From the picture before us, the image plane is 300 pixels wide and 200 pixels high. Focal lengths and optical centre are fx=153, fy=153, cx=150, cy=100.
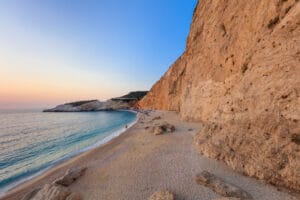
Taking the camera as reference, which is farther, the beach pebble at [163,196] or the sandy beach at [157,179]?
the sandy beach at [157,179]

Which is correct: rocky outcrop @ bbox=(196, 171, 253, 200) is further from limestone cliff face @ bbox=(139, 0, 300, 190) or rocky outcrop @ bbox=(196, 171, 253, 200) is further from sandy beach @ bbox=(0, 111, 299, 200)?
limestone cliff face @ bbox=(139, 0, 300, 190)

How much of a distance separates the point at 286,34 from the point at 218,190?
18.2 ft

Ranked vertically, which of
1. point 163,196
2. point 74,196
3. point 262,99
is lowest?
point 74,196

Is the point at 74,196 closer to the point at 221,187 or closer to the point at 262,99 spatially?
the point at 221,187

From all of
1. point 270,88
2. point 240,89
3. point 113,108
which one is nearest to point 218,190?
point 270,88

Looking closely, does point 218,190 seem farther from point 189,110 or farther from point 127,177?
point 189,110

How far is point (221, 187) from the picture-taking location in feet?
14.4

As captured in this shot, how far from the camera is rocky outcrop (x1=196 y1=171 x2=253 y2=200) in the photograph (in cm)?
407

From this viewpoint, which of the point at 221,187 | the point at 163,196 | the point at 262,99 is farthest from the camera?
the point at 262,99

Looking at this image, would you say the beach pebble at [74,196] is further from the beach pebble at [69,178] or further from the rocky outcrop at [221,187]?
the rocky outcrop at [221,187]

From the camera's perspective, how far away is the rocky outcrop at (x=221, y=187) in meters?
4.07

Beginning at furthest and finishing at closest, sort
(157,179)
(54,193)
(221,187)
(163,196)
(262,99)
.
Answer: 1. (157,179)
2. (262,99)
3. (54,193)
4. (221,187)
5. (163,196)

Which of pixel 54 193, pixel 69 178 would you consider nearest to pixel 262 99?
pixel 54 193

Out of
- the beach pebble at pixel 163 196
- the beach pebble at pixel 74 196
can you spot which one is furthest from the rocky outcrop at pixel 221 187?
the beach pebble at pixel 74 196
